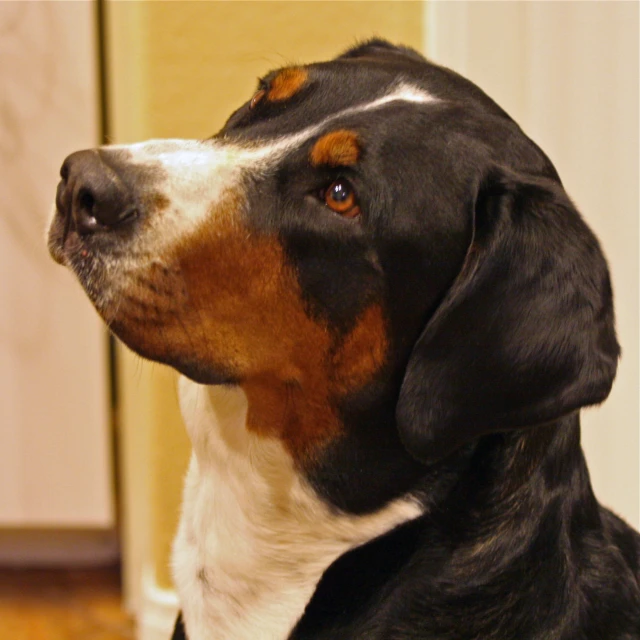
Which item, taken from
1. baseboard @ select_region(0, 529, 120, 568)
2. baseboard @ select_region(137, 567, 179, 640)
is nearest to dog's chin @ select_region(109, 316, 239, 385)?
baseboard @ select_region(137, 567, 179, 640)

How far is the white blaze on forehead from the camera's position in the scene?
1.19m

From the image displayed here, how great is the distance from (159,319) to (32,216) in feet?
4.42

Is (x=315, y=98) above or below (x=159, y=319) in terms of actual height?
above

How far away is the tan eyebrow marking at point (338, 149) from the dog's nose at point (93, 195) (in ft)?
0.85

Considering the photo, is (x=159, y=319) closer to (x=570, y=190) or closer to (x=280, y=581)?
(x=280, y=581)

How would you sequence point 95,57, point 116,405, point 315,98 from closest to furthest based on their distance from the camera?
point 315,98, point 95,57, point 116,405

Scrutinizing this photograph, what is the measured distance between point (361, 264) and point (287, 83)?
322 mm

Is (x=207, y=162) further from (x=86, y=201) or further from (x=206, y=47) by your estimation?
(x=206, y=47)

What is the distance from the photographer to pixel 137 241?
3.90 ft

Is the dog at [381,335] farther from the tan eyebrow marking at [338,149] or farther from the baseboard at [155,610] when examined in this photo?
the baseboard at [155,610]

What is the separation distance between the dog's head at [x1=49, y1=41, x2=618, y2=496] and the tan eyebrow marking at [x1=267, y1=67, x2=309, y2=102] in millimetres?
50

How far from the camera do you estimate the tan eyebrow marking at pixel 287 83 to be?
51.6 inches

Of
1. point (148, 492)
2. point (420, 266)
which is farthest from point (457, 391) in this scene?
point (148, 492)

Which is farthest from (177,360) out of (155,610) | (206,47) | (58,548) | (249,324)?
(58,548)
